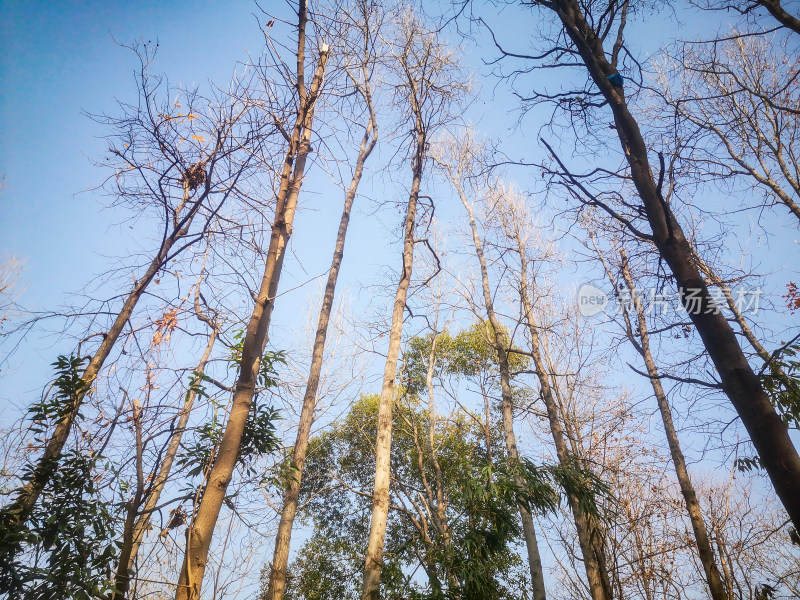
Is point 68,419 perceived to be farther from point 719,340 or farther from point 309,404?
point 719,340

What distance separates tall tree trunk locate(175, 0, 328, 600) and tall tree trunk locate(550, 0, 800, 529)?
2376 mm

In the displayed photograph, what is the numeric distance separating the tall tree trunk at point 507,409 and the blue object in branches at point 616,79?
387 centimetres

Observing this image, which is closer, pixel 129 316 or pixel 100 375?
pixel 100 375

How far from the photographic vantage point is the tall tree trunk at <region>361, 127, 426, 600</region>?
3.92 m

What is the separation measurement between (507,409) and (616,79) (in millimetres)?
5245

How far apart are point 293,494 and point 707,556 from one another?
586 centimetres

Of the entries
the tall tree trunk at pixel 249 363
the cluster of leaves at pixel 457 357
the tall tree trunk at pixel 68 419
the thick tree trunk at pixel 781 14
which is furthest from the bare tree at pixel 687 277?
the cluster of leaves at pixel 457 357

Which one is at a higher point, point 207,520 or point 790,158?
point 790,158

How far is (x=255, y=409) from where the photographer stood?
12.0 ft

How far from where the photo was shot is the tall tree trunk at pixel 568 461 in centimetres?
547

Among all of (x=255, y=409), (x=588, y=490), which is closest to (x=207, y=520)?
(x=255, y=409)

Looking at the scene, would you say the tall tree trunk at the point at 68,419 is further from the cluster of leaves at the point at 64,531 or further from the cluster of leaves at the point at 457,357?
the cluster of leaves at the point at 457,357

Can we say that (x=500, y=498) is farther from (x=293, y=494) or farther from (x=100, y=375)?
(x=100, y=375)

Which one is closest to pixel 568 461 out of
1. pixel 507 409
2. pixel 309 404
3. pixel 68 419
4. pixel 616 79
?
pixel 507 409
